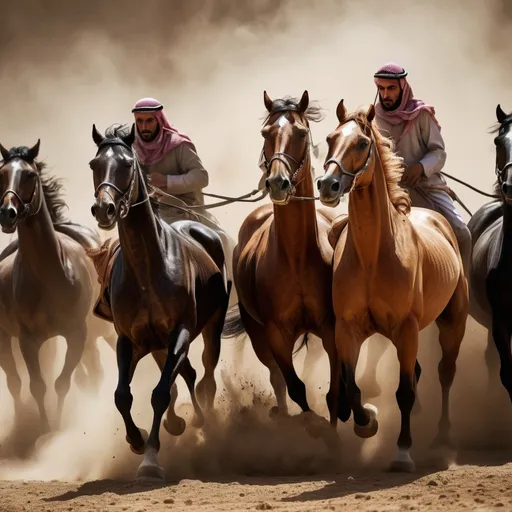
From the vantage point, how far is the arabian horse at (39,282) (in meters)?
11.4

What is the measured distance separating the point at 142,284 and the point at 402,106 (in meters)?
2.77

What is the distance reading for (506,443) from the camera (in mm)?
10422

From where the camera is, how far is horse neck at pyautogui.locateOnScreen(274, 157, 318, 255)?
9.84 meters

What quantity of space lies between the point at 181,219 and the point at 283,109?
6.80 feet

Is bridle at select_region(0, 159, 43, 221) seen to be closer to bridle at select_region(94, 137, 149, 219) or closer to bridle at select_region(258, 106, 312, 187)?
bridle at select_region(94, 137, 149, 219)

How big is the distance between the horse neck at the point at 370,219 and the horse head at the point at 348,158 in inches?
3.8

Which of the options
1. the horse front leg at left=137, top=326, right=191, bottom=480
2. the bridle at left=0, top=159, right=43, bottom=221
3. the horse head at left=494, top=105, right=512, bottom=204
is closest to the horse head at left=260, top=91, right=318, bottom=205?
the horse front leg at left=137, top=326, right=191, bottom=480

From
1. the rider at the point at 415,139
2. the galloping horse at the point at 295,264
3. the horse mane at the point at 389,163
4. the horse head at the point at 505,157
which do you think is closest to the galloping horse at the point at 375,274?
the horse mane at the point at 389,163

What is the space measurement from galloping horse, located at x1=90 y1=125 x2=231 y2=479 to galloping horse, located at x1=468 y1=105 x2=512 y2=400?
211cm

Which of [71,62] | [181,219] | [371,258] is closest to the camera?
[371,258]

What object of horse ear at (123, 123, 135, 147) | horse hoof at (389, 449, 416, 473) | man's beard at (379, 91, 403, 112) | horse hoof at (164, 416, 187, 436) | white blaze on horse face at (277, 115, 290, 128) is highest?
man's beard at (379, 91, 403, 112)

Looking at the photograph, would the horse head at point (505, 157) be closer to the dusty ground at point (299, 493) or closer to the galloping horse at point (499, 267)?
the galloping horse at point (499, 267)

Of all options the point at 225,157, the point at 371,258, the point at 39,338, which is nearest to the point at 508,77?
the point at 225,157

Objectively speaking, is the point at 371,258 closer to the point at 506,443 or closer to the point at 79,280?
the point at 506,443
